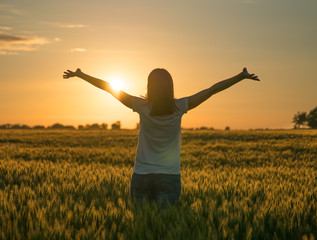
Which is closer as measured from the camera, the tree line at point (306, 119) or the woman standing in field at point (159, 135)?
the woman standing in field at point (159, 135)

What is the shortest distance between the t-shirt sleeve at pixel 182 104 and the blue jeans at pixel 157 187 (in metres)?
0.82

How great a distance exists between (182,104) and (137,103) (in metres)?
0.56

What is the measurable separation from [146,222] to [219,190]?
2720 mm

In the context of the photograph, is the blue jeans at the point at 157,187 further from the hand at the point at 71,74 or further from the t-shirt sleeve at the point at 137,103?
the hand at the point at 71,74

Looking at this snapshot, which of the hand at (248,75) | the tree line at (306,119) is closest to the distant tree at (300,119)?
the tree line at (306,119)

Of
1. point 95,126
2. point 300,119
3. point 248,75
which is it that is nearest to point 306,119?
point 300,119

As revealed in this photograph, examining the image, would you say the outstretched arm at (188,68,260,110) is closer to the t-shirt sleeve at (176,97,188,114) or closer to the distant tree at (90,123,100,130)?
the t-shirt sleeve at (176,97,188,114)

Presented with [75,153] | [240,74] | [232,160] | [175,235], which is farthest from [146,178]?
[75,153]

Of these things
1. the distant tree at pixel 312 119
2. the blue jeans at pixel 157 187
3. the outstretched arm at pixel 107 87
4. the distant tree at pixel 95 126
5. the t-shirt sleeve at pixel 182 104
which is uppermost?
the distant tree at pixel 312 119

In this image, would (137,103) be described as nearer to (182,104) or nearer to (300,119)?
(182,104)

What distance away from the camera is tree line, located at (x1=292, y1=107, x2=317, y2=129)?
322 feet

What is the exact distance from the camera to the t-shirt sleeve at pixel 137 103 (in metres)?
3.97

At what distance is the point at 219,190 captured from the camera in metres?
6.70

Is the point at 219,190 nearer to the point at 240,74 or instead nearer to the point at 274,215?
the point at 274,215
